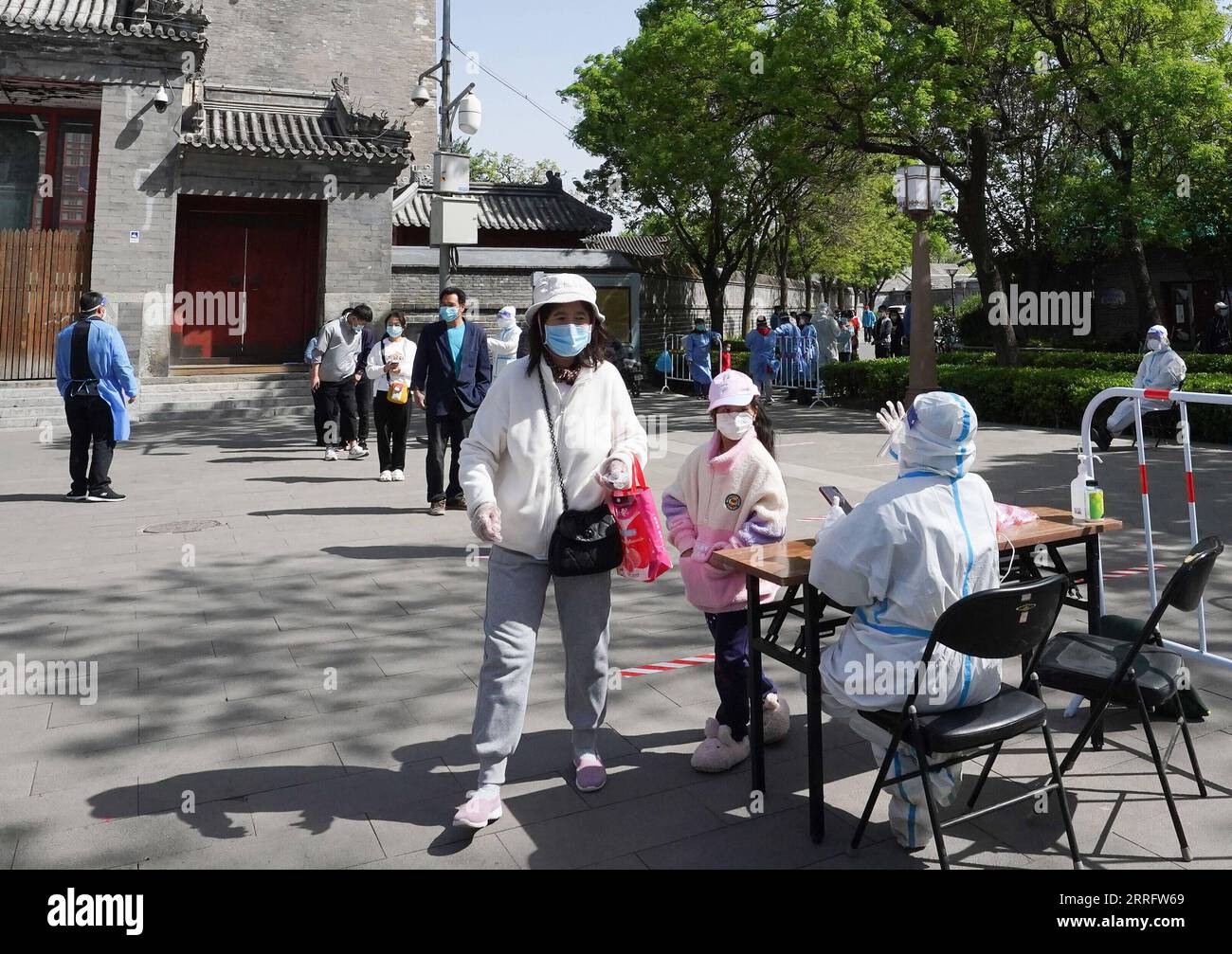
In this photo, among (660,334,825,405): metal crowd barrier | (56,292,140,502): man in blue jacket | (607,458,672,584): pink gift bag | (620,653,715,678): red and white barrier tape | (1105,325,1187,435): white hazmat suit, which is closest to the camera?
(607,458,672,584): pink gift bag

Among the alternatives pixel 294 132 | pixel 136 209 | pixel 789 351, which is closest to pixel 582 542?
pixel 136 209

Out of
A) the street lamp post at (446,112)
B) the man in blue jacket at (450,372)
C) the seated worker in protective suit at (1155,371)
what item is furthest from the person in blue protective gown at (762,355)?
the man in blue jacket at (450,372)

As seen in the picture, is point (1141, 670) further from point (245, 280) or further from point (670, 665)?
point (245, 280)

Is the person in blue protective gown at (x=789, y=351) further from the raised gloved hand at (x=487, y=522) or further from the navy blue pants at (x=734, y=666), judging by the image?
the raised gloved hand at (x=487, y=522)

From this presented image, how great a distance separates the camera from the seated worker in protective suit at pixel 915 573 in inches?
120

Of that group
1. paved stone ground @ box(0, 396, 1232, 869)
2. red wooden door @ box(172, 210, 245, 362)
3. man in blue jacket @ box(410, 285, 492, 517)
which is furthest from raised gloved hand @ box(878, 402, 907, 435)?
red wooden door @ box(172, 210, 245, 362)

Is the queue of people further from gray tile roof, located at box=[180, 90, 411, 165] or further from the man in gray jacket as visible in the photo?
gray tile roof, located at box=[180, 90, 411, 165]

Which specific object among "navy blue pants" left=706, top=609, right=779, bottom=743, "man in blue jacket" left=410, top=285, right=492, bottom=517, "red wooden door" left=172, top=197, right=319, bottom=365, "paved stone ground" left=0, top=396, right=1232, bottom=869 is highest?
"red wooden door" left=172, top=197, right=319, bottom=365

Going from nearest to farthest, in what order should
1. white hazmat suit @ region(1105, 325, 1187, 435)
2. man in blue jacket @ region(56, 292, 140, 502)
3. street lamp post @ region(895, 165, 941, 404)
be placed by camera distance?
1. man in blue jacket @ region(56, 292, 140, 502)
2. white hazmat suit @ region(1105, 325, 1187, 435)
3. street lamp post @ region(895, 165, 941, 404)

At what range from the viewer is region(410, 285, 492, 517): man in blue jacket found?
28.2 ft

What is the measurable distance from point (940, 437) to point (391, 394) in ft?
26.1

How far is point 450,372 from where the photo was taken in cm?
860

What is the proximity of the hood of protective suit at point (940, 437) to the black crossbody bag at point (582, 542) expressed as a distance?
3.32ft

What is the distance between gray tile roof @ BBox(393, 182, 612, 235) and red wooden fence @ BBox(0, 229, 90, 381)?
981cm
